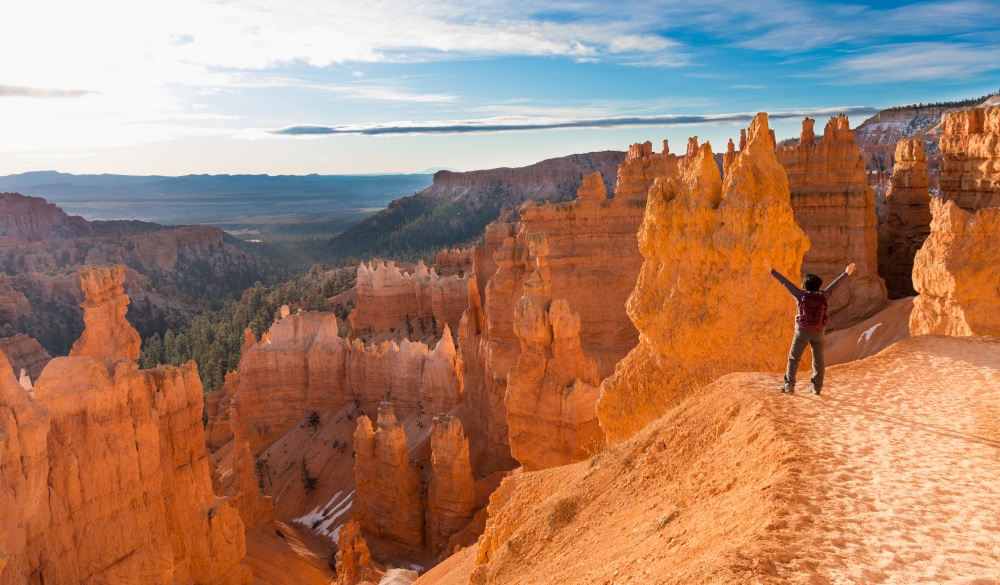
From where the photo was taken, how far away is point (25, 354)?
38.0 m

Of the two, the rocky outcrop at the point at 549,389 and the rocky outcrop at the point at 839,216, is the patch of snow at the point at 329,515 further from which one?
the rocky outcrop at the point at 839,216

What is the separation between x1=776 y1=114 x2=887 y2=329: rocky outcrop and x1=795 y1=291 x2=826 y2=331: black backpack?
51.1 feet

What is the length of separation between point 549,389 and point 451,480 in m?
5.15

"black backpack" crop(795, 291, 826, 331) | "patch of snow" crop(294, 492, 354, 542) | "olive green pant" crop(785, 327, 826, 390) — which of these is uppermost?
"black backpack" crop(795, 291, 826, 331)

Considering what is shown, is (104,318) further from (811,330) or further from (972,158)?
(972,158)

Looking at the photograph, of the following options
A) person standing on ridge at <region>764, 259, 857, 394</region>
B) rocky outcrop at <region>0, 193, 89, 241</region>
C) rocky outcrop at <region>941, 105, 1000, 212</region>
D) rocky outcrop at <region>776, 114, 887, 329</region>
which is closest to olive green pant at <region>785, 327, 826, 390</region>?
person standing on ridge at <region>764, 259, 857, 394</region>

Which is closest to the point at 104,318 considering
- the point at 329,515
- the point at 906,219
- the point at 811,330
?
the point at 329,515

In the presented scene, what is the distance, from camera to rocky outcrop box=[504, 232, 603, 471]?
56.0 ft

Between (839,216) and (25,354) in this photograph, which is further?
(25,354)

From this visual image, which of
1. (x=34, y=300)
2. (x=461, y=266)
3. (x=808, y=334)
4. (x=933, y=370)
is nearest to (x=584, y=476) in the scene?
(x=808, y=334)

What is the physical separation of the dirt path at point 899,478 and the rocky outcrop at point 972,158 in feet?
40.3

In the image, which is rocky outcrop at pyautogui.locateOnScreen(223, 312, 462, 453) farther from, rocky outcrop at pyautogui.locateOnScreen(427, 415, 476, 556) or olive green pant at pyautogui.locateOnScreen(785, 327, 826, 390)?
olive green pant at pyautogui.locateOnScreen(785, 327, 826, 390)

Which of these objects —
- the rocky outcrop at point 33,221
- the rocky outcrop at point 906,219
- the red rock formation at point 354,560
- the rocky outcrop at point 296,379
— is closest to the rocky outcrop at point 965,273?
the rocky outcrop at point 906,219

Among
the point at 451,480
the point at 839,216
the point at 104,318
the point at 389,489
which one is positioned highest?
the point at 839,216
